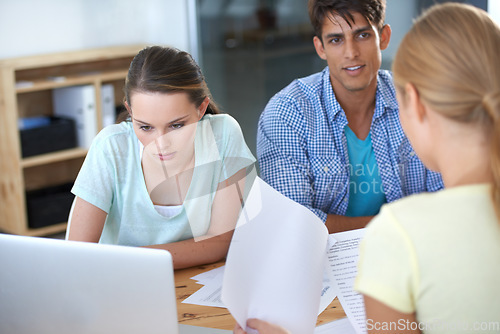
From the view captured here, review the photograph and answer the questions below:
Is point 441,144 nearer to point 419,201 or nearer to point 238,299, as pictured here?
point 419,201

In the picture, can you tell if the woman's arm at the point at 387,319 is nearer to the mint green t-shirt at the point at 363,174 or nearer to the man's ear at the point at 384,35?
the mint green t-shirt at the point at 363,174

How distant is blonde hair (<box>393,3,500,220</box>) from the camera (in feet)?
2.77

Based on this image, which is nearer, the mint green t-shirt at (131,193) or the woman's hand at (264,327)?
the woman's hand at (264,327)

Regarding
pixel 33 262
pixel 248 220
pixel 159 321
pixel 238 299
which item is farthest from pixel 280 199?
pixel 33 262

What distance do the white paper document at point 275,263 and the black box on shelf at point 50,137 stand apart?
2578mm

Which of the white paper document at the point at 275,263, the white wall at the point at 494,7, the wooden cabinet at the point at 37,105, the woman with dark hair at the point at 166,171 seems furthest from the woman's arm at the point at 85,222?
the white wall at the point at 494,7

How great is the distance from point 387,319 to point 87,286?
1.67 ft

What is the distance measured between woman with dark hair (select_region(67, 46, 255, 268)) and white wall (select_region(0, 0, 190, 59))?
6.86ft

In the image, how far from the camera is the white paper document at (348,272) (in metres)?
1.24

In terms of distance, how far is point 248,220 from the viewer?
3.62ft

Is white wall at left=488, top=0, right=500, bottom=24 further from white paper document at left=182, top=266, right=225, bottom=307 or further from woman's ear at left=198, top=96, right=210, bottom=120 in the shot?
white paper document at left=182, top=266, right=225, bottom=307

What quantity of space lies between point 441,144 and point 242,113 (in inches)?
127

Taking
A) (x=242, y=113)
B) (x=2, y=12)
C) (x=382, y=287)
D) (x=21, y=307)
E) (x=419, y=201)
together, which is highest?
(x=2, y=12)

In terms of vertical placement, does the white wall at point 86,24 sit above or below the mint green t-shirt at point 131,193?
above
